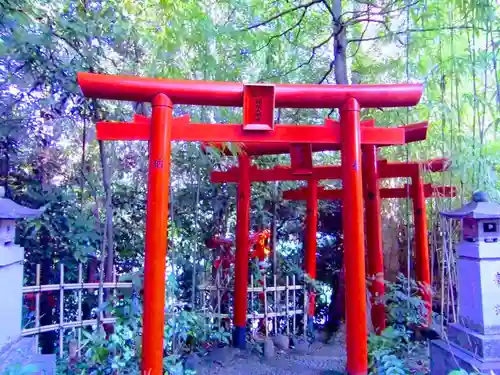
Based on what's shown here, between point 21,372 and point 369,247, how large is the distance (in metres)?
4.10

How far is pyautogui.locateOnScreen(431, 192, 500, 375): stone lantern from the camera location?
9.79 feet

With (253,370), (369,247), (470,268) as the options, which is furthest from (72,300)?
(470,268)

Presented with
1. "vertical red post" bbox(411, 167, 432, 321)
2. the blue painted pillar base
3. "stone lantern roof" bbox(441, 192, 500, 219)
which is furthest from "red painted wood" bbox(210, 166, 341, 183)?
"stone lantern roof" bbox(441, 192, 500, 219)

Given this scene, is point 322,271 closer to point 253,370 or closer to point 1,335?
point 253,370

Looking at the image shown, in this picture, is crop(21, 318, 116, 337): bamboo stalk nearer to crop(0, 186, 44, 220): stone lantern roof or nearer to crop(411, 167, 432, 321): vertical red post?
crop(0, 186, 44, 220): stone lantern roof

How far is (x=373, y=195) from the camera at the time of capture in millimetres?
5062

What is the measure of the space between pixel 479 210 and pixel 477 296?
0.70m

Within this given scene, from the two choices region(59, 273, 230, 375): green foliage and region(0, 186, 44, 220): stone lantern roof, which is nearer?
region(0, 186, 44, 220): stone lantern roof

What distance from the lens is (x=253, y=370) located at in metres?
4.93

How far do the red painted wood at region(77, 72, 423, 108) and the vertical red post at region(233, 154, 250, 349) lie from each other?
1.94m

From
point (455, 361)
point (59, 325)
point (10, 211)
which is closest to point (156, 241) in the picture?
point (10, 211)

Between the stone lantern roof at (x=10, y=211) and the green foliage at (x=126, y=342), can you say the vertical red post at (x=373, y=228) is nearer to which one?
the green foliage at (x=126, y=342)

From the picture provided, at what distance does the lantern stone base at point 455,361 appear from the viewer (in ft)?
9.46

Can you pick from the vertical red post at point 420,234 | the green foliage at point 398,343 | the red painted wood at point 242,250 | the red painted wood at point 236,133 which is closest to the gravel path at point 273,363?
the red painted wood at point 242,250
